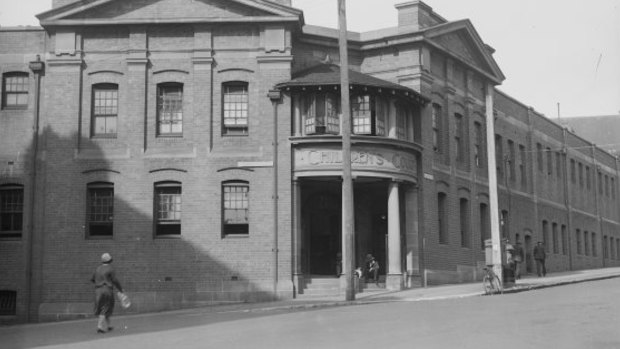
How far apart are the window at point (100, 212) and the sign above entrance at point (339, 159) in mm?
6477

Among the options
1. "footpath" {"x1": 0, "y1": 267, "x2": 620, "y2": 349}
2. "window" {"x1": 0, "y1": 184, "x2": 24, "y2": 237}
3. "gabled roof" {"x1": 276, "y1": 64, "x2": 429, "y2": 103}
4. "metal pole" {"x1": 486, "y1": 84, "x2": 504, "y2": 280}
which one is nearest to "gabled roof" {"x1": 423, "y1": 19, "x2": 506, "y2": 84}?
"gabled roof" {"x1": 276, "y1": 64, "x2": 429, "y2": 103}

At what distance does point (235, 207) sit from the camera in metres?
27.6

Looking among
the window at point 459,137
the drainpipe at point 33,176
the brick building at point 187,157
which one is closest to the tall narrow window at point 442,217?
the brick building at point 187,157

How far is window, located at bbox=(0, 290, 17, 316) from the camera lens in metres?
27.6

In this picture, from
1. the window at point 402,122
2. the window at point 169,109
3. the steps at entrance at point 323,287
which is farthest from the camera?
the window at point 402,122

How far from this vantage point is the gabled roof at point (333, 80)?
2727 cm

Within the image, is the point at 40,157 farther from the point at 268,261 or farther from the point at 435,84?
the point at 435,84

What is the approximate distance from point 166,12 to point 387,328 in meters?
16.7

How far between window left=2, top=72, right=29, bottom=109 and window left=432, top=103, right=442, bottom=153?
15.2 metres

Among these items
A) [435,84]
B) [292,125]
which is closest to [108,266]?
[292,125]

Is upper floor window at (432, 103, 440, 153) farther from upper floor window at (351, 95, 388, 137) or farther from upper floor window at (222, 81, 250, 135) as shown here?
upper floor window at (222, 81, 250, 135)

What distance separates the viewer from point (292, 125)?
2795 centimetres

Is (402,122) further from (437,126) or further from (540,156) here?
(540,156)

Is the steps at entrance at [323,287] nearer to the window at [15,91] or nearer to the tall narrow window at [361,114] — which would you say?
the tall narrow window at [361,114]
